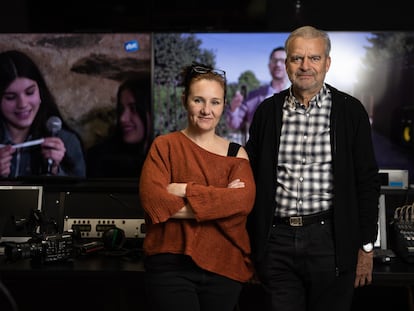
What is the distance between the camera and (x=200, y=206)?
73.5 inches

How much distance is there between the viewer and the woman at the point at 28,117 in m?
4.25

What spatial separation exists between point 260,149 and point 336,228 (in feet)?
1.21

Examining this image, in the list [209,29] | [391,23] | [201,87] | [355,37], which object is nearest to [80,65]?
[209,29]

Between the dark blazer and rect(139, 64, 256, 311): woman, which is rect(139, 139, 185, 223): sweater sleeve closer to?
rect(139, 64, 256, 311): woman

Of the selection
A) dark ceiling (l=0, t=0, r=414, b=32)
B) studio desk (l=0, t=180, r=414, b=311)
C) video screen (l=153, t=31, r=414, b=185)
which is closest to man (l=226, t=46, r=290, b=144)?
video screen (l=153, t=31, r=414, b=185)

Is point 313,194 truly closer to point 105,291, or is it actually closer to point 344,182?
point 344,182

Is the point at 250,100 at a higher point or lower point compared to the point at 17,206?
higher

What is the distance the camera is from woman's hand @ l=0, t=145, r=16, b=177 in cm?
422

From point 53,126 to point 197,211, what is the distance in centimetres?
264

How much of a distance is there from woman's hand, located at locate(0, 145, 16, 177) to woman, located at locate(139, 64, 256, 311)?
2558mm

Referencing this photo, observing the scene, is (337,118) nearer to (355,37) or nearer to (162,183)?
(162,183)

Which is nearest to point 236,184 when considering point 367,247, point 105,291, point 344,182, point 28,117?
point 344,182

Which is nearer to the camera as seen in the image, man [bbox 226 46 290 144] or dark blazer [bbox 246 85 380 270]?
dark blazer [bbox 246 85 380 270]

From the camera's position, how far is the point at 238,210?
1927 mm
